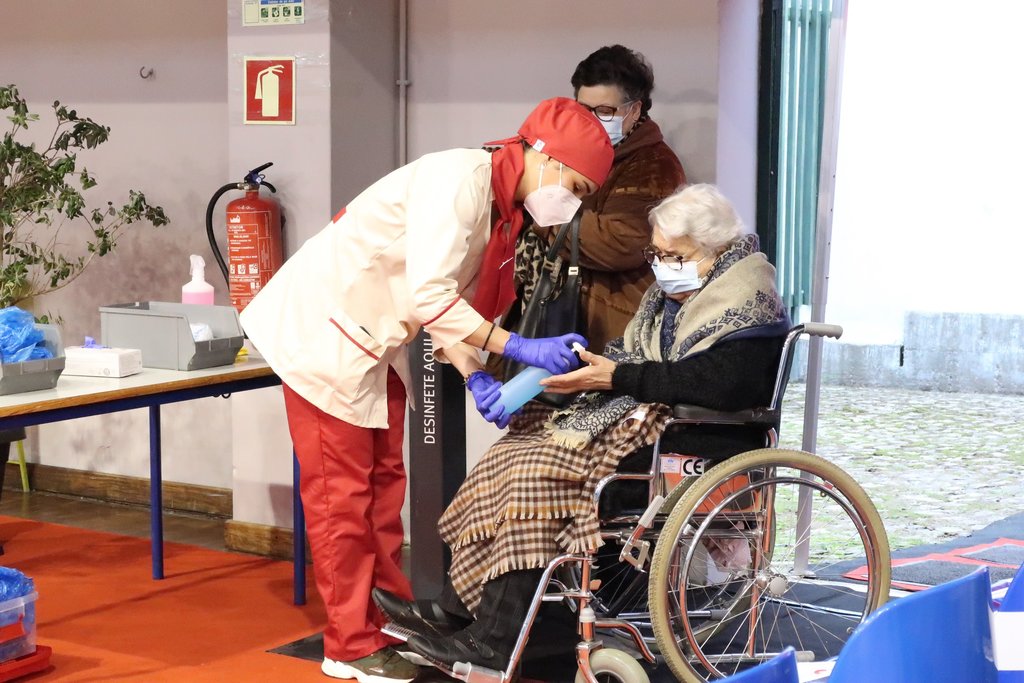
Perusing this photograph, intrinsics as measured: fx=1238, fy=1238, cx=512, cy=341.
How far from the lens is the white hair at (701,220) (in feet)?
9.71

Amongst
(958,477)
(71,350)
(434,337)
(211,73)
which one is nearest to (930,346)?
(958,477)

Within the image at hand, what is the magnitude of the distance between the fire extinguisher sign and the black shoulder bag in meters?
1.44

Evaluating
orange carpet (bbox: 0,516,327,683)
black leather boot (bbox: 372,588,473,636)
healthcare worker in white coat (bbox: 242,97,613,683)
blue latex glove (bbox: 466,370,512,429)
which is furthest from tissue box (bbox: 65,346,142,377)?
blue latex glove (bbox: 466,370,512,429)

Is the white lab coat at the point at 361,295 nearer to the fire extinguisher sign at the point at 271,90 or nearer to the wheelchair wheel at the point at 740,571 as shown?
the wheelchair wheel at the point at 740,571

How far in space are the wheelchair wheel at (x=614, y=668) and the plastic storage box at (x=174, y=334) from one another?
57.3 inches

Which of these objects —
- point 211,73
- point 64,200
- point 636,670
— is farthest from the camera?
point 211,73

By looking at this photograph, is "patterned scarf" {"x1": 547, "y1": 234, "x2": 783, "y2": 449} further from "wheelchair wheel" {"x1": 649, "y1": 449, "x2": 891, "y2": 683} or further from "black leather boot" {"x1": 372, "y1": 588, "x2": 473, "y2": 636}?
"black leather boot" {"x1": 372, "y1": 588, "x2": 473, "y2": 636}

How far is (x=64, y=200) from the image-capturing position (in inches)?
167

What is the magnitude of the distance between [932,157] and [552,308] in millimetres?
1332

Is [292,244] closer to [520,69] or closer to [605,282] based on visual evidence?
[520,69]

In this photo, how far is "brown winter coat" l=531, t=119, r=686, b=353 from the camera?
3393 millimetres

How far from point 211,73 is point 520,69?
1320 millimetres

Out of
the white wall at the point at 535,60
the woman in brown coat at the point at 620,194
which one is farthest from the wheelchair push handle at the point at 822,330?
the white wall at the point at 535,60

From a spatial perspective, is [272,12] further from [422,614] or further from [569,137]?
[422,614]
